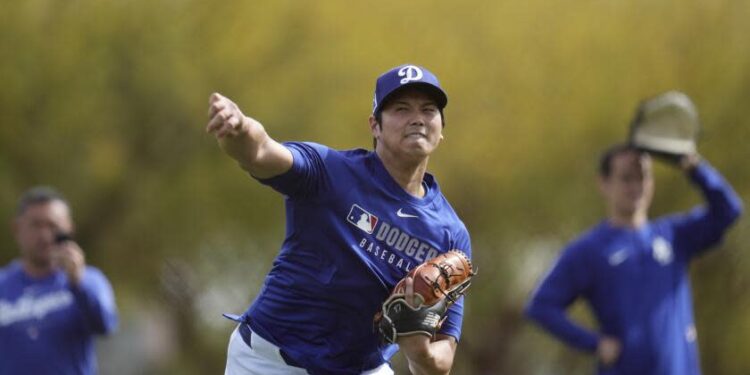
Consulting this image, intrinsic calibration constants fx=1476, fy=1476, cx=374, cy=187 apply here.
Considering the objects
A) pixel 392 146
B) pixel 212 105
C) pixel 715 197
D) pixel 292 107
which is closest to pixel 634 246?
pixel 715 197

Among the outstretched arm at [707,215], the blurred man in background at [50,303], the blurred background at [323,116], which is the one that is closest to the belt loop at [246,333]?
the blurred man in background at [50,303]

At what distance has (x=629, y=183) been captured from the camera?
32.3 ft

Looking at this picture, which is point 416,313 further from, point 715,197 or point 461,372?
point 461,372

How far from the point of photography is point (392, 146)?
655 cm

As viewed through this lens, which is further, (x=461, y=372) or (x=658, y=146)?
(x=461, y=372)

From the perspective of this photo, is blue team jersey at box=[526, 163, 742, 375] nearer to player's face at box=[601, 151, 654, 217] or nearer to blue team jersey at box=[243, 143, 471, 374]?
player's face at box=[601, 151, 654, 217]

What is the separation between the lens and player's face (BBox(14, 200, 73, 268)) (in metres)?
10.1

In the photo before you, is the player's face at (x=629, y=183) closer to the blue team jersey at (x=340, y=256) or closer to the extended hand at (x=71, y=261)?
the blue team jersey at (x=340, y=256)

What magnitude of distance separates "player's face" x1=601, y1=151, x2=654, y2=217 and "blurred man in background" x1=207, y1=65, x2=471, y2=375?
134 inches

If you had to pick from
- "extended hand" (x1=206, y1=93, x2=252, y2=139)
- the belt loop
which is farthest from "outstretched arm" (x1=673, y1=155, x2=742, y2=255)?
"extended hand" (x1=206, y1=93, x2=252, y2=139)

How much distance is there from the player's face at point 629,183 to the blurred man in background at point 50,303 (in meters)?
3.51

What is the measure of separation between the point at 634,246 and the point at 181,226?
12.1m

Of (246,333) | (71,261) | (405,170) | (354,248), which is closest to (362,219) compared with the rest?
(354,248)

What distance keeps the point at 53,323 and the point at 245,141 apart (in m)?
4.75
